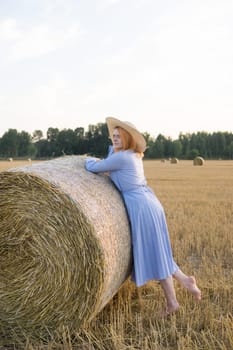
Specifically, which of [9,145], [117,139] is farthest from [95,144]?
[117,139]

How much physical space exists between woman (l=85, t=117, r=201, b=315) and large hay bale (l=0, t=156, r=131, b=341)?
28 cm

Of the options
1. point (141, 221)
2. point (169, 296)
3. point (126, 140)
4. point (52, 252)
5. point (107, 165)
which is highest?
point (126, 140)

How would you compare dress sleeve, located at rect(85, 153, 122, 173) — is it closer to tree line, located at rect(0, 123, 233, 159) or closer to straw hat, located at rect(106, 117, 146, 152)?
straw hat, located at rect(106, 117, 146, 152)

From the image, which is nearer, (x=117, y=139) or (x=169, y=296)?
(x=169, y=296)

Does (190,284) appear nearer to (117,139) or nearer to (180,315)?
(180,315)

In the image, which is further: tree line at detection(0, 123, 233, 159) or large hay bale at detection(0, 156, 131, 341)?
tree line at detection(0, 123, 233, 159)

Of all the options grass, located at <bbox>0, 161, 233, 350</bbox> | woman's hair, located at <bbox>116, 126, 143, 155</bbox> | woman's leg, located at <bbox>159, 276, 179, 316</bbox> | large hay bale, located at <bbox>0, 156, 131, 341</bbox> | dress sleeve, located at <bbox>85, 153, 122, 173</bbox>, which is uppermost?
woman's hair, located at <bbox>116, 126, 143, 155</bbox>

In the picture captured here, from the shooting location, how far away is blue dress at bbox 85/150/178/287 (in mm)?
4461

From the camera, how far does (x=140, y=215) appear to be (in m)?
4.53

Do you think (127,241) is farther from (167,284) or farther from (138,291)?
(138,291)

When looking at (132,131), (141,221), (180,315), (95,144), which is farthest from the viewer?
(95,144)

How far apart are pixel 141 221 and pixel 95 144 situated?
54624 millimetres

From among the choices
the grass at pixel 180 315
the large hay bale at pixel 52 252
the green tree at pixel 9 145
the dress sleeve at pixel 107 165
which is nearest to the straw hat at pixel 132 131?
the dress sleeve at pixel 107 165

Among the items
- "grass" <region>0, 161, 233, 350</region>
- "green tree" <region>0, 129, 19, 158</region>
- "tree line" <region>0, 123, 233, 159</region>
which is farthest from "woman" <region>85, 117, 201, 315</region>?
"green tree" <region>0, 129, 19, 158</region>
